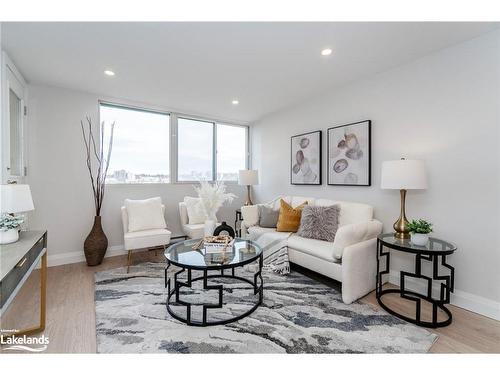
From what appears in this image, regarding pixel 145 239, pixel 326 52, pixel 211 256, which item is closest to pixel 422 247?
pixel 211 256

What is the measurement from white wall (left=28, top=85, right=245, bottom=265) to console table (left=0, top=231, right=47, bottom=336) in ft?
5.18

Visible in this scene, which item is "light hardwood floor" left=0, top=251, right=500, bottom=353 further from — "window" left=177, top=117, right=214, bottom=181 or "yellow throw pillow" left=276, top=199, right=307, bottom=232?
"window" left=177, top=117, right=214, bottom=181

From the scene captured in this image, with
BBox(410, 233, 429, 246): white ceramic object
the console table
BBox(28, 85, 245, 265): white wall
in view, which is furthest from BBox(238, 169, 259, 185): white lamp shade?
the console table

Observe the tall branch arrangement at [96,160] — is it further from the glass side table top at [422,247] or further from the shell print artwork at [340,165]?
the glass side table top at [422,247]

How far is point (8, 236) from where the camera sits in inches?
63.7

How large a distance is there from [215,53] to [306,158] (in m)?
2.07

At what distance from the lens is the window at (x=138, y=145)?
365 centimetres

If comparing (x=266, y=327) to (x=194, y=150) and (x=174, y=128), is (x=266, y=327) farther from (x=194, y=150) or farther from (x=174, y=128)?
(x=174, y=128)

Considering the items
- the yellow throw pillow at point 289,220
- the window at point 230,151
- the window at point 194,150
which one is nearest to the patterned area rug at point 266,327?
the yellow throw pillow at point 289,220

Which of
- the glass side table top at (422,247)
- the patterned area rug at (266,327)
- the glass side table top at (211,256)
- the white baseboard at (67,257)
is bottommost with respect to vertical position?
the patterned area rug at (266,327)

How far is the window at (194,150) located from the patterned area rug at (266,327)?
2370 mm
